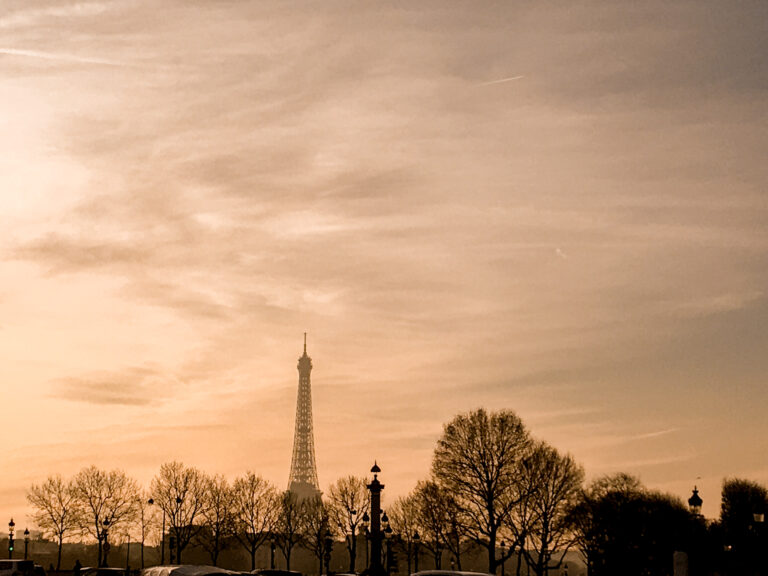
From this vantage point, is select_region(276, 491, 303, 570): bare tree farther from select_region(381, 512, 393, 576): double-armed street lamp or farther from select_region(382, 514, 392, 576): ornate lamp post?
select_region(381, 512, 393, 576): double-armed street lamp

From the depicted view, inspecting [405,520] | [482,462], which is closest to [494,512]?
[482,462]

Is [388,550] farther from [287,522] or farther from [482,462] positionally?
[287,522]

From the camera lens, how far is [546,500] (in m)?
96.4

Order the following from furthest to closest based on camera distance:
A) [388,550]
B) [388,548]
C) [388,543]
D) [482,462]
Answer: [482,462]
[388,543]
[388,548]
[388,550]

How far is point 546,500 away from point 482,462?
922 centimetres

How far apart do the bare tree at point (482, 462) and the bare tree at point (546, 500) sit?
244 centimetres

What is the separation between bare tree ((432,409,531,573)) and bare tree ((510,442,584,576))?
7.99 feet

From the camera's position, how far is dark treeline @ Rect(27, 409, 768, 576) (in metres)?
91.4

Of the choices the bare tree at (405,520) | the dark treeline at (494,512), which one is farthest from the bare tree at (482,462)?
the bare tree at (405,520)

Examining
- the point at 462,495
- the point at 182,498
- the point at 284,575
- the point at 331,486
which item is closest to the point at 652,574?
the point at 462,495

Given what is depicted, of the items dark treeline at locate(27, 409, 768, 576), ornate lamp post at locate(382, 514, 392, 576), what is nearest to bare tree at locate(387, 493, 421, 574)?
dark treeline at locate(27, 409, 768, 576)

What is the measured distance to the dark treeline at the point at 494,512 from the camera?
91.4 meters

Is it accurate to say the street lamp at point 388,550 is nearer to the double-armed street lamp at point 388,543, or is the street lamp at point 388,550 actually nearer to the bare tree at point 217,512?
the double-armed street lamp at point 388,543

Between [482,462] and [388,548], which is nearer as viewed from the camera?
[388,548]
